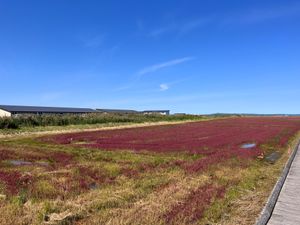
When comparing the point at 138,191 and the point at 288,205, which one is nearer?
the point at 288,205

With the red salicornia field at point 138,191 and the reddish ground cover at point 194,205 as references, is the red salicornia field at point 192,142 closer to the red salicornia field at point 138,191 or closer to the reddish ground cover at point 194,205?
the red salicornia field at point 138,191

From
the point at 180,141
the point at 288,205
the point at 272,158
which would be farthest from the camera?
the point at 180,141

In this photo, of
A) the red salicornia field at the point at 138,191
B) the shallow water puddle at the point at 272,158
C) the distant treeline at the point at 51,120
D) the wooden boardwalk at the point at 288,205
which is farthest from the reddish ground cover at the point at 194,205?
the distant treeline at the point at 51,120

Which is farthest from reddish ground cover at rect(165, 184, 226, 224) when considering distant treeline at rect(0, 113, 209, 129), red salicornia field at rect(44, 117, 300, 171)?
distant treeline at rect(0, 113, 209, 129)

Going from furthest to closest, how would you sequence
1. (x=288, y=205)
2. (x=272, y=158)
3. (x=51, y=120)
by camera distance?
(x=51, y=120), (x=272, y=158), (x=288, y=205)

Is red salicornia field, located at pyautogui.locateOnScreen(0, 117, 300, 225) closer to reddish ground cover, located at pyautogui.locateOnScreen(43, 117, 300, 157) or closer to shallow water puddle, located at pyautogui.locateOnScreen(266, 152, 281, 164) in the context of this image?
shallow water puddle, located at pyautogui.locateOnScreen(266, 152, 281, 164)

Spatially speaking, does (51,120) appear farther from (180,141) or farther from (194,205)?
(194,205)

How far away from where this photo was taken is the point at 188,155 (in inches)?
670

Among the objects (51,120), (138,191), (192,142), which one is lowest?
(138,191)

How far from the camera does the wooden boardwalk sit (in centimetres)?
625

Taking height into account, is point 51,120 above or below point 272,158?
above

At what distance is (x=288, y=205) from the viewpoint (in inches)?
285

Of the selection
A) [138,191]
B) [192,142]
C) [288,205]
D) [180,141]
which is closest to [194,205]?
[138,191]

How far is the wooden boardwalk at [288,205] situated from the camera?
20.5 feet
